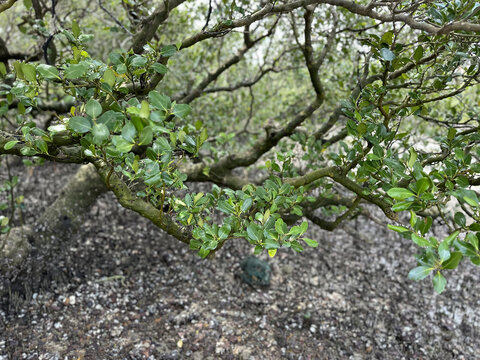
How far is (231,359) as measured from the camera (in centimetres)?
267

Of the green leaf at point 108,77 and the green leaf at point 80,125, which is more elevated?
the green leaf at point 108,77

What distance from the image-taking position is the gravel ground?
2.72 m

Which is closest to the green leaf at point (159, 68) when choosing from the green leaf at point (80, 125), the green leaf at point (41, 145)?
the green leaf at point (80, 125)

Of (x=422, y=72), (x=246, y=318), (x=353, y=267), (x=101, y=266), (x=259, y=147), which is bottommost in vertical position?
(x=101, y=266)

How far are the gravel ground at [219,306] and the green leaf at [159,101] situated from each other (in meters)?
2.17

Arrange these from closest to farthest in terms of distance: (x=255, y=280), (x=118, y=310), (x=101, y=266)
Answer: (x=118, y=310) → (x=101, y=266) → (x=255, y=280)

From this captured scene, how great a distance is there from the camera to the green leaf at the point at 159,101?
1.12m

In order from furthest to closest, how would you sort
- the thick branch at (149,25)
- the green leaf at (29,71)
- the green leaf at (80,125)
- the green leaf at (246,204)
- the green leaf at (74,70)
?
the thick branch at (149,25) < the green leaf at (246,204) < the green leaf at (29,71) < the green leaf at (74,70) < the green leaf at (80,125)

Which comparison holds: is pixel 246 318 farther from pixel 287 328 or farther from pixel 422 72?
pixel 422 72

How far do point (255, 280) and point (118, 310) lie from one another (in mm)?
1483

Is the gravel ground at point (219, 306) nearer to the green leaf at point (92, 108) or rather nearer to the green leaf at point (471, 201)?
the green leaf at point (92, 108)

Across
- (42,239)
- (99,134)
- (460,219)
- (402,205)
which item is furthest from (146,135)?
(42,239)

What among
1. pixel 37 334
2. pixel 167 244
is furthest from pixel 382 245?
pixel 37 334

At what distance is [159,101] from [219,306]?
106 inches
